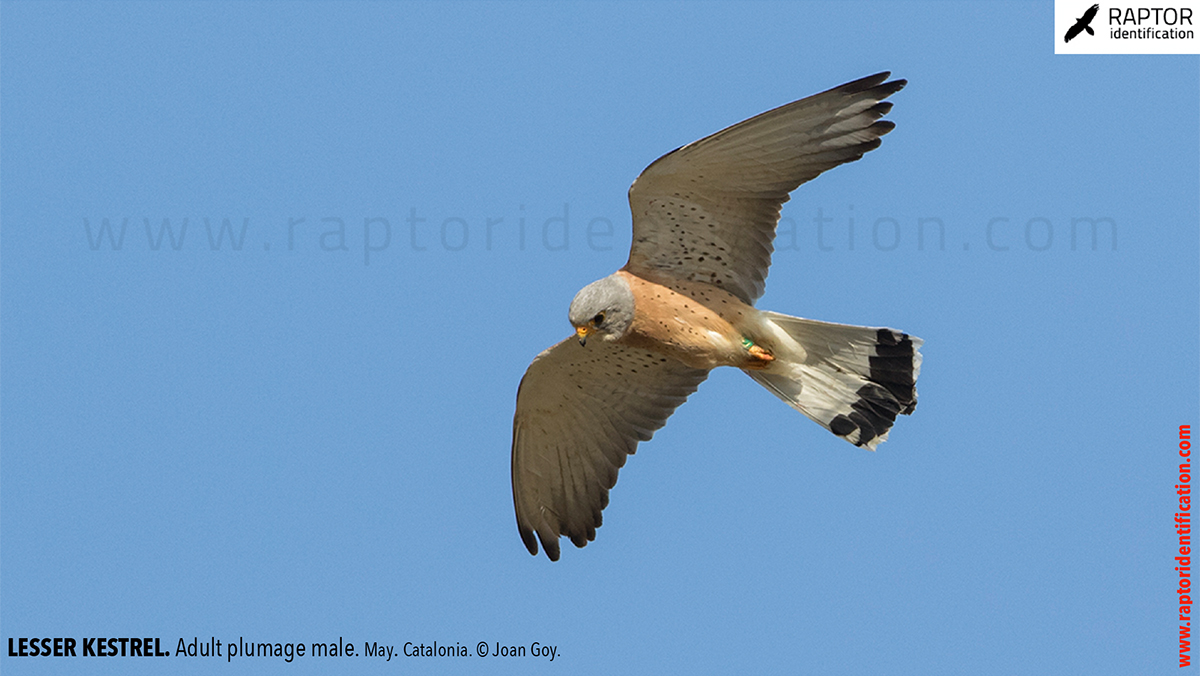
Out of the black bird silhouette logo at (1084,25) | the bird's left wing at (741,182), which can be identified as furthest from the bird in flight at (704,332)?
the black bird silhouette logo at (1084,25)

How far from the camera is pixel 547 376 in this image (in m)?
7.05

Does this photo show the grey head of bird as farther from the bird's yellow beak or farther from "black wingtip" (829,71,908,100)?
"black wingtip" (829,71,908,100)

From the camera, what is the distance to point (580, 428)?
7.32m

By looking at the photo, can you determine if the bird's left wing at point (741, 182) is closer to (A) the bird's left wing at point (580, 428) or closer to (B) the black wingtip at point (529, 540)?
(A) the bird's left wing at point (580, 428)

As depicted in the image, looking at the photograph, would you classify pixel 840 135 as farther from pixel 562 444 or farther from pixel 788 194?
pixel 562 444

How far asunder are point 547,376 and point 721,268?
1266mm

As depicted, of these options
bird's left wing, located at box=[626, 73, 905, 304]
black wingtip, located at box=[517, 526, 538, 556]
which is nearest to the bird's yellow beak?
bird's left wing, located at box=[626, 73, 905, 304]

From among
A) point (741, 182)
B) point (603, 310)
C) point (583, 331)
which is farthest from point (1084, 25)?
point (583, 331)

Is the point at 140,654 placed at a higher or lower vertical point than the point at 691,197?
lower

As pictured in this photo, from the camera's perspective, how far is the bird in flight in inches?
240

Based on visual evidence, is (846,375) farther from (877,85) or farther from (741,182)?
(877,85)

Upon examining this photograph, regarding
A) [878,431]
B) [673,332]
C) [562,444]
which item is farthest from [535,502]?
[878,431]

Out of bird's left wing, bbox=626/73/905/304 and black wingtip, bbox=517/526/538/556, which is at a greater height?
bird's left wing, bbox=626/73/905/304

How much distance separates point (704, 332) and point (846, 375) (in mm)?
906
